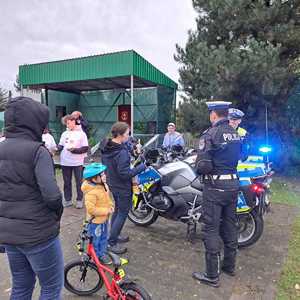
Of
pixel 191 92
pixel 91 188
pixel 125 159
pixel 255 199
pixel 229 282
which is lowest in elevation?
pixel 229 282

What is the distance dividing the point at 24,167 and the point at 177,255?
8.22 feet

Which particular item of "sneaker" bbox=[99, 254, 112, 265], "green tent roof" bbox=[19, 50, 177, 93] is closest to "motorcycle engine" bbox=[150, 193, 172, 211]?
"sneaker" bbox=[99, 254, 112, 265]

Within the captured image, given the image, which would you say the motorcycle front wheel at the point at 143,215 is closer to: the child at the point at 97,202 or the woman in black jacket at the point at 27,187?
the child at the point at 97,202

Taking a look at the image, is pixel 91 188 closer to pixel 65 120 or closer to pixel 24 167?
pixel 24 167

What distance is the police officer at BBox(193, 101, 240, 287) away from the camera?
9.32 feet

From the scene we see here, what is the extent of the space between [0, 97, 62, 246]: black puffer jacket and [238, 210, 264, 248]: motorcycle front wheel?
264 centimetres

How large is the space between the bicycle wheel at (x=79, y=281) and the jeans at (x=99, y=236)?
254 millimetres

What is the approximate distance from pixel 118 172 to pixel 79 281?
3.89 ft

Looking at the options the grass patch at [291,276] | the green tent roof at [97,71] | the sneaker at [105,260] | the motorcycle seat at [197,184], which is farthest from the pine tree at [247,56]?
the sneaker at [105,260]

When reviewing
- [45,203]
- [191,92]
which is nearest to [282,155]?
[191,92]

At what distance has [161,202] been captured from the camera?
394cm

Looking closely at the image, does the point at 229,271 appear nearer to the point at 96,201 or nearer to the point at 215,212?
the point at 215,212

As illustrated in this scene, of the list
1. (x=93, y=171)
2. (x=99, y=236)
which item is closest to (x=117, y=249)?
(x=99, y=236)

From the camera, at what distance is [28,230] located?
1.71 meters
